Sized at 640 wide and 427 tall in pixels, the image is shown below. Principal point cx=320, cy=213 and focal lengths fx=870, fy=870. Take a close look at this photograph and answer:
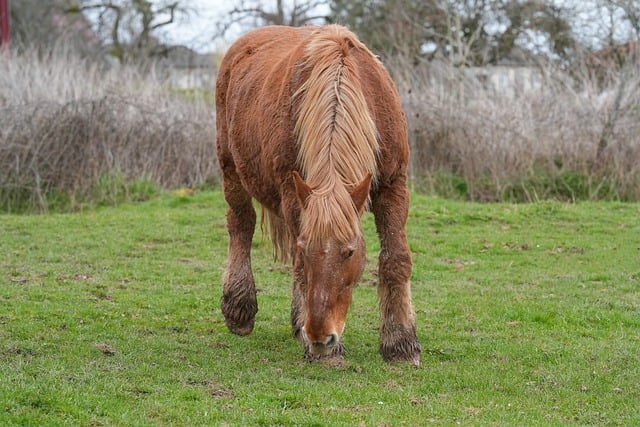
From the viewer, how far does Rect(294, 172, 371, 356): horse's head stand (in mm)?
4844

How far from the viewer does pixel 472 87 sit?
635 inches

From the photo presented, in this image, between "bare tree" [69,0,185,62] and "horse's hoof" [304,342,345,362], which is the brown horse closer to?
"horse's hoof" [304,342,345,362]

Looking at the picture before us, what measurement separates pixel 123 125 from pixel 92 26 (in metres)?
21.4

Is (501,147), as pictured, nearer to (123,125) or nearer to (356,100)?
(123,125)

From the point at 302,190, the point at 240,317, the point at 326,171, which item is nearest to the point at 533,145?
the point at 240,317

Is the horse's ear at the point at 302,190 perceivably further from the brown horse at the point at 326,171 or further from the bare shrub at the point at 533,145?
the bare shrub at the point at 533,145

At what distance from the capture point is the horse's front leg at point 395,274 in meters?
5.66

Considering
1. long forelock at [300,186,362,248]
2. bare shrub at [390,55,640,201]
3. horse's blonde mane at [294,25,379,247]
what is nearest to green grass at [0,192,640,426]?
long forelock at [300,186,362,248]

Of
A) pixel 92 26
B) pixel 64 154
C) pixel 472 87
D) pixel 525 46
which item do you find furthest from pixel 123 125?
pixel 92 26

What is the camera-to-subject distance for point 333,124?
17.3ft

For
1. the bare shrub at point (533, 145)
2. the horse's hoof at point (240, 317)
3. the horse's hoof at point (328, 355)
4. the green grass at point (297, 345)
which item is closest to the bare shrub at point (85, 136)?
the green grass at point (297, 345)

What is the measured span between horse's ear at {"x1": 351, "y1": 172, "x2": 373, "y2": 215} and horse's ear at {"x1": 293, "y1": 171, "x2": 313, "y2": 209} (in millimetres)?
259

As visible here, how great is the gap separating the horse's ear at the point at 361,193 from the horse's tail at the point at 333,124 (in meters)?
0.10

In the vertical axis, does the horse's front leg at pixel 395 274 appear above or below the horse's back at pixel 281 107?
below
